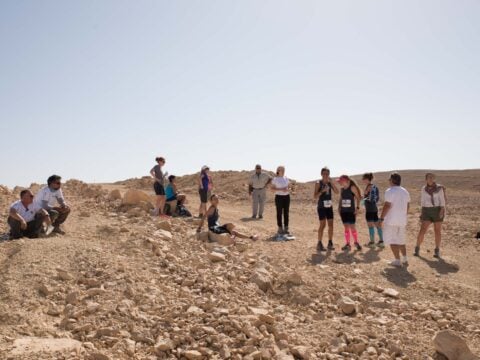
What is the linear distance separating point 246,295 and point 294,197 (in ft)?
51.1

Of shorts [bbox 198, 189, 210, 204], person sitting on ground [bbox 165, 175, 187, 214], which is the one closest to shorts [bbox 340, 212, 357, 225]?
shorts [bbox 198, 189, 210, 204]

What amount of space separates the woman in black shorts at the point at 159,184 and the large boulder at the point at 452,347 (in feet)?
22.7

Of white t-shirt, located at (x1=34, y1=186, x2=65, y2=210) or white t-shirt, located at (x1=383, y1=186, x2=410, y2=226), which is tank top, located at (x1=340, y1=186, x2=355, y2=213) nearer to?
white t-shirt, located at (x1=383, y1=186, x2=410, y2=226)

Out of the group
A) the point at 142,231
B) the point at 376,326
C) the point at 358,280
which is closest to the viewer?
the point at 376,326

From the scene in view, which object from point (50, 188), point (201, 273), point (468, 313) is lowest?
point (468, 313)

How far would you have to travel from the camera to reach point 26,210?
7.69 meters

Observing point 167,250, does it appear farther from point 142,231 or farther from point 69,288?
point 69,288

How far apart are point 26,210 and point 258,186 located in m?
6.64

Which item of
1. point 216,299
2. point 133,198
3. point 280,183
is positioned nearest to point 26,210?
point 133,198

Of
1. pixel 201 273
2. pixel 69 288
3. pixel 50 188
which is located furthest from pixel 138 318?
pixel 50 188

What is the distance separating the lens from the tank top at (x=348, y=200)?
8562 mm

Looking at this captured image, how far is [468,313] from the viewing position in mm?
5930

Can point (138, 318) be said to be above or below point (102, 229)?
below

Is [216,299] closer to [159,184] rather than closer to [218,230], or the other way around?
[218,230]
